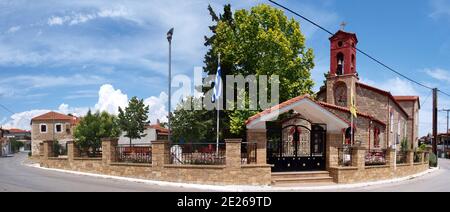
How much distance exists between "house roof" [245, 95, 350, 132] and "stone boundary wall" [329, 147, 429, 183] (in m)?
1.73

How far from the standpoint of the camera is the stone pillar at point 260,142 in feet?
51.0

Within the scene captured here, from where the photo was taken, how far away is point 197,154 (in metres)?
16.1

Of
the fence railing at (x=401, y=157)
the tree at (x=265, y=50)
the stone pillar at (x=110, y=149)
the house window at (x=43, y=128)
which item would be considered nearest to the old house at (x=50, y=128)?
the house window at (x=43, y=128)

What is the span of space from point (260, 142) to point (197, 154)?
105 inches

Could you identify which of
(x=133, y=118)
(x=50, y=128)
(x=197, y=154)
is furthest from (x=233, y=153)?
(x=50, y=128)

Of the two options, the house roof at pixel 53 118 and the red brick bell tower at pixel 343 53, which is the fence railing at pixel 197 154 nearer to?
the red brick bell tower at pixel 343 53

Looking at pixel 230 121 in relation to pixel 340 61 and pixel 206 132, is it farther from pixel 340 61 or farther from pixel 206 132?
pixel 340 61

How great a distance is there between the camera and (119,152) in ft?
61.2

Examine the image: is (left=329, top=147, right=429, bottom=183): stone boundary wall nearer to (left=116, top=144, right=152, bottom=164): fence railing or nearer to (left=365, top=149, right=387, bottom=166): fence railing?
(left=365, top=149, right=387, bottom=166): fence railing

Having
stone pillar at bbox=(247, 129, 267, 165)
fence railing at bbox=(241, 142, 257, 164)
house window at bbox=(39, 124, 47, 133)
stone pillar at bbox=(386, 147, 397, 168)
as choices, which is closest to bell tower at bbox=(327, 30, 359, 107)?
stone pillar at bbox=(386, 147, 397, 168)

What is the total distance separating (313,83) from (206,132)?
399 inches

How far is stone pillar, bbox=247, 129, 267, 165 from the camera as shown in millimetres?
15542

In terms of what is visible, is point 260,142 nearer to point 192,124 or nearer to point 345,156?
point 345,156
